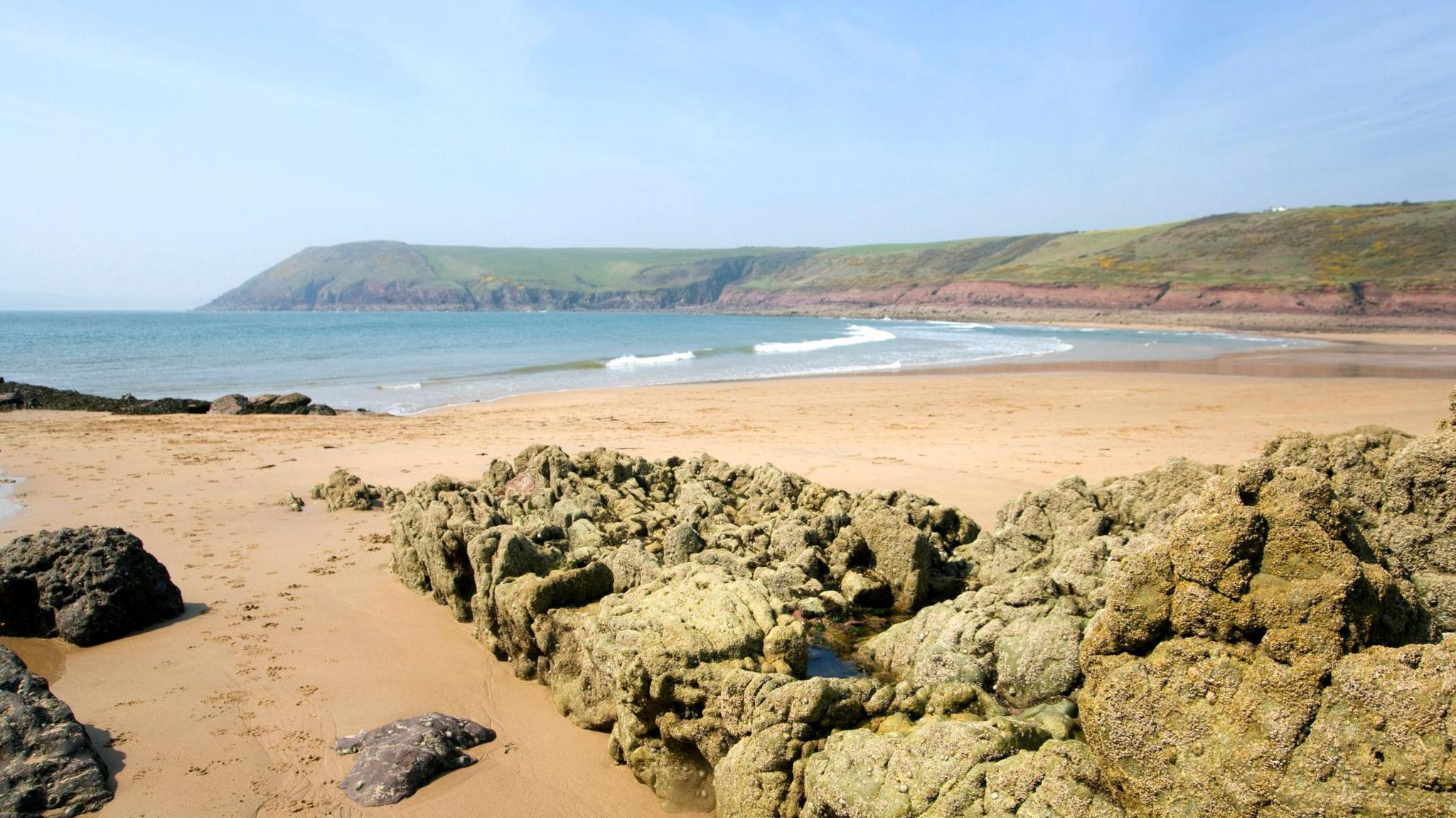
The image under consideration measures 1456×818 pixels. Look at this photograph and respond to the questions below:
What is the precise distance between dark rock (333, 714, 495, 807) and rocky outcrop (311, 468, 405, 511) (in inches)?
215

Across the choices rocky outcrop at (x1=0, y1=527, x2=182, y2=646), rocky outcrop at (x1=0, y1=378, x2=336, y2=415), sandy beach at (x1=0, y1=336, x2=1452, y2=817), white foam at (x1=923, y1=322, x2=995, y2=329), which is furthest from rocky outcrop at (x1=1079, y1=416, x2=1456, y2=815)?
white foam at (x1=923, y1=322, x2=995, y2=329)

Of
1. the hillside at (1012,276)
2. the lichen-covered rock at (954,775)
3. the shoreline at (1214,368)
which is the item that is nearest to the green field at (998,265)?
the hillside at (1012,276)

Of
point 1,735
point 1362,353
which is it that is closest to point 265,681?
point 1,735

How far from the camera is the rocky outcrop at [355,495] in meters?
9.94

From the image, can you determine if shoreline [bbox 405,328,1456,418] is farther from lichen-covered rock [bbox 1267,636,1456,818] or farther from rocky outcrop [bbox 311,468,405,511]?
lichen-covered rock [bbox 1267,636,1456,818]

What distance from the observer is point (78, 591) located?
247 inches

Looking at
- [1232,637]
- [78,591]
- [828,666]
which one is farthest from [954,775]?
[78,591]

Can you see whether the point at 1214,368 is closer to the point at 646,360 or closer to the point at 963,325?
the point at 646,360

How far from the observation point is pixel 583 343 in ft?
174

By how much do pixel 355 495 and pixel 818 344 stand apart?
41.5 meters

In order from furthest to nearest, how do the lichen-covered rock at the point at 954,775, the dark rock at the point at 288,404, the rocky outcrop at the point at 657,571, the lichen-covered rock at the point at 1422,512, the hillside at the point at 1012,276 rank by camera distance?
the hillside at the point at 1012,276 → the dark rock at the point at 288,404 → the rocky outcrop at the point at 657,571 → the lichen-covered rock at the point at 1422,512 → the lichen-covered rock at the point at 954,775

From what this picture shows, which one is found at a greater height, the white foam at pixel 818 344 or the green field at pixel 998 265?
the green field at pixel 998 265

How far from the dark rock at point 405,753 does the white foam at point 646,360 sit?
30397mm

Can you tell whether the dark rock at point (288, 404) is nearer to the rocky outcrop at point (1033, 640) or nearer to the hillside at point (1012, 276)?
the rocky outcrop at point (1033, 640)
